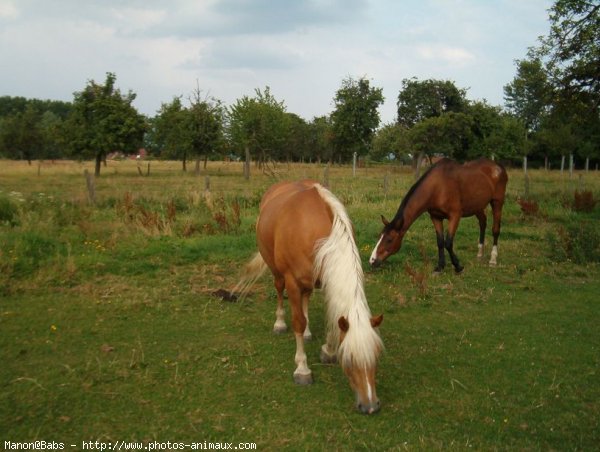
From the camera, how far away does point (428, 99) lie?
1412 inches

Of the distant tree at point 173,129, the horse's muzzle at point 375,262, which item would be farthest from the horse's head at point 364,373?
the distant tree at point 173,129

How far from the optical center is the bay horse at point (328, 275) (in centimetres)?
318

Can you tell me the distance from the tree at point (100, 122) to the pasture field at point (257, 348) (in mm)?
19921

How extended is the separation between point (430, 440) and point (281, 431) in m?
1.02

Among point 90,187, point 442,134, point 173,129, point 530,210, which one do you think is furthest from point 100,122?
point 530,210

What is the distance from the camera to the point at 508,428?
10.5 feet

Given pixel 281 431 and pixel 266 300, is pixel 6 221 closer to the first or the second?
pixel 266 300

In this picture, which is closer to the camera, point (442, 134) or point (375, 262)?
point (375, 262)

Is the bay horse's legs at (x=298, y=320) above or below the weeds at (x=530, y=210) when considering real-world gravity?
below

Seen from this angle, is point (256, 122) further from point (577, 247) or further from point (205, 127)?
point (577, 247)

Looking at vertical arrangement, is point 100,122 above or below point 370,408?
above

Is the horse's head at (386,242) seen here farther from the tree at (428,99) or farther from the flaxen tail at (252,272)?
the tree at (428,99)

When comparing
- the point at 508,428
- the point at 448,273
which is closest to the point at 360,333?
the point at 508,428

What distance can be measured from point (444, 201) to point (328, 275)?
4.67 m
